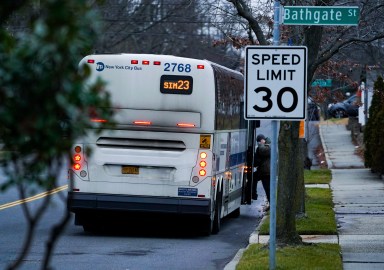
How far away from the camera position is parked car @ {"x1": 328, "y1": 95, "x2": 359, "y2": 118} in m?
57.9

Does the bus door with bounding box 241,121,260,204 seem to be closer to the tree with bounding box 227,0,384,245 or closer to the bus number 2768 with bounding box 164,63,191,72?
the bus number 2768 with bounding box 164,63,191,72

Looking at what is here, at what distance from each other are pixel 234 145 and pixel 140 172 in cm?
393

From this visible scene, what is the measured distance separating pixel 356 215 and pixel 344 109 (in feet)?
133

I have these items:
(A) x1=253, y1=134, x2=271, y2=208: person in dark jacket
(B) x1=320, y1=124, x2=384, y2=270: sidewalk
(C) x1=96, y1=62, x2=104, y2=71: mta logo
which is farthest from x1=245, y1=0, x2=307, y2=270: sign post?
(A) x1=253, y1=134, x2=271, y2=208: person in dark jacket

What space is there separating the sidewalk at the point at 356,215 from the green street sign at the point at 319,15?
3.37 meters

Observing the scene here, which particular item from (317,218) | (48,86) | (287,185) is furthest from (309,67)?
(48,86)

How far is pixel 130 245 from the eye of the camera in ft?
50.8

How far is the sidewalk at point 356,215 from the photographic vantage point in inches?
532

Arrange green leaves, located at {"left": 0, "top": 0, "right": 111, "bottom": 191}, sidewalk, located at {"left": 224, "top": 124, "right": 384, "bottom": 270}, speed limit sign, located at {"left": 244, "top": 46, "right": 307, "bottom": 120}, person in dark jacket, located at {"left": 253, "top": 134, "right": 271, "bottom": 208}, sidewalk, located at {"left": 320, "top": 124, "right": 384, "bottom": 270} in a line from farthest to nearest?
person in dark jacket, located at {"left": 253, "top": 134, "right": 271, "bottom": 208}, sidewalk, located at {"left": 320, "top": 124, "right": 384, "bottom": 270}, sidewalk, located at {"left": 224, "top": 124, "right": 384, "bottom": 270}, speed limit sign, located at {"left": 244, "top": 46, "right": 307, "bottom": 120}, green leaves, located at {"left": 0, "top": 0, "right": 111, "bottom": 191}

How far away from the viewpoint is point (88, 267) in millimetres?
12688

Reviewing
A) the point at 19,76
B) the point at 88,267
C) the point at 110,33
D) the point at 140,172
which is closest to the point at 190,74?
the point at 140,172

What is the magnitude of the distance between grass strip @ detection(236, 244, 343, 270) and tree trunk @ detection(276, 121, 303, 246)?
0.91 ft

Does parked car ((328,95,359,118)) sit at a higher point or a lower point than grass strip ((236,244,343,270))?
higher

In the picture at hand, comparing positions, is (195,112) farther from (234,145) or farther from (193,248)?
(234,145)
